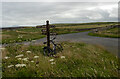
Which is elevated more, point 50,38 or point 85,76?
point 50,38

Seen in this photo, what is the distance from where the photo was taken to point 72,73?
404 cm

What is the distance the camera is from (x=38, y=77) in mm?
3891

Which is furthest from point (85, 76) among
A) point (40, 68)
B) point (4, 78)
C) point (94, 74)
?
point (4, 78)

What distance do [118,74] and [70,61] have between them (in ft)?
7.34

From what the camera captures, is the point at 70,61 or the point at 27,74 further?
the point at 70,61

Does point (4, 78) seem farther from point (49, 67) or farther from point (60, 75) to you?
point (60, 75)

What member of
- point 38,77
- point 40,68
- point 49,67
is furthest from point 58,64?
point 38,77

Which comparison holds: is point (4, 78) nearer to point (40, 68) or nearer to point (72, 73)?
point (40, 68)

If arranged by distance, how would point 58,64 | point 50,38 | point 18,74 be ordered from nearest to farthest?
point 18,74 → point 58,64 → point 50,38

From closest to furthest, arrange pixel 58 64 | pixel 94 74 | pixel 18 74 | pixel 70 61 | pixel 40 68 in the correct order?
pixel 94 74, pixel 18 74, pixel 40 68, pixel 58 64, pixel 70 61

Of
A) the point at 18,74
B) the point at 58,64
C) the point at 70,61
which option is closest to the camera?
the point at 18,74

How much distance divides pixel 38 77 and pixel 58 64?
131cm

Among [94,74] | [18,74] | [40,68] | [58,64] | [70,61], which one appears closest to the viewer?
[94,74]

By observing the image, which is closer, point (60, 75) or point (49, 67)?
point (60, 75)
